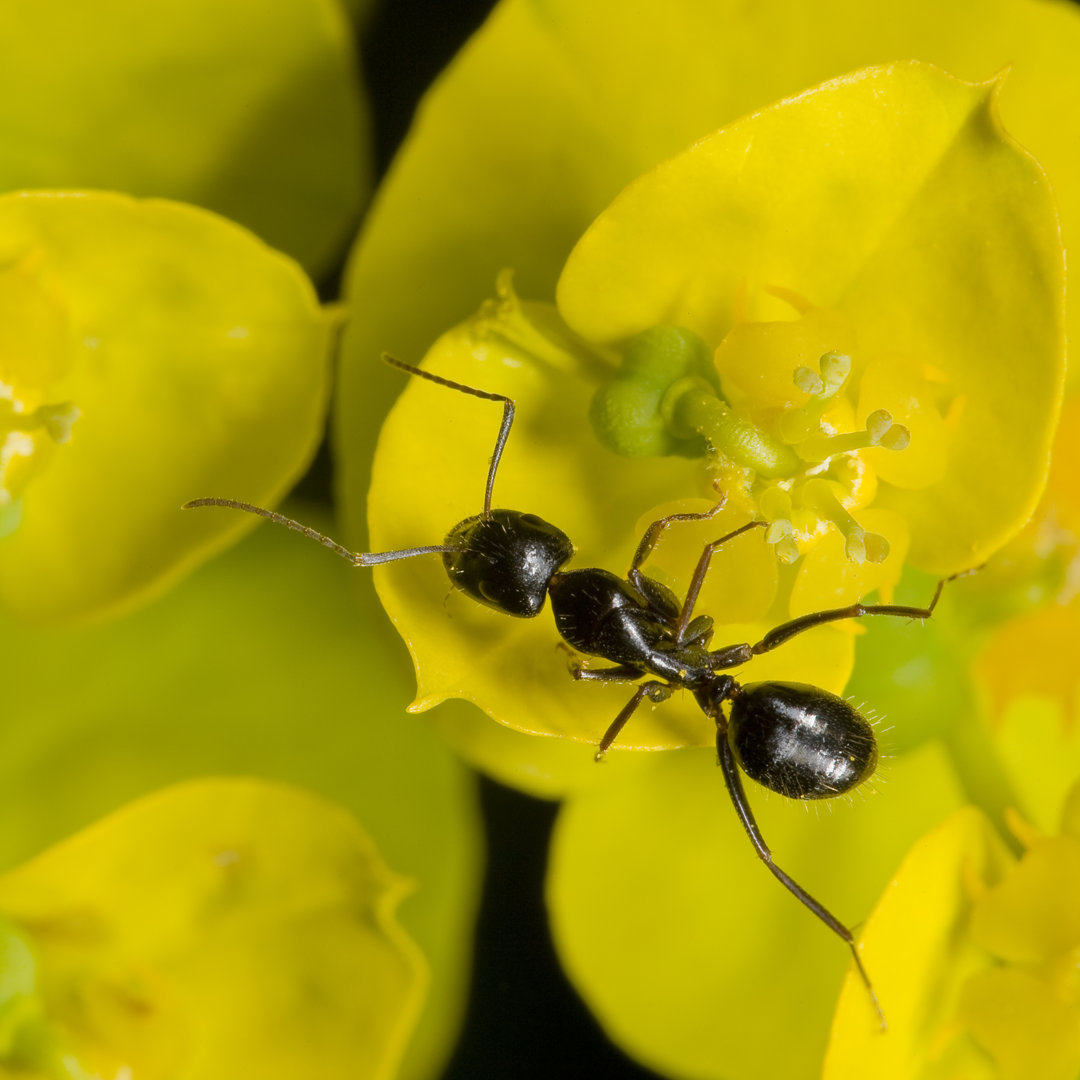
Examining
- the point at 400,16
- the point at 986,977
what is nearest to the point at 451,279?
the point at 400,16

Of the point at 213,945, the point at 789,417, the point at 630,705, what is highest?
the point at 789,417

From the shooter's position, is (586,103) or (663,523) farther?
(586,103)

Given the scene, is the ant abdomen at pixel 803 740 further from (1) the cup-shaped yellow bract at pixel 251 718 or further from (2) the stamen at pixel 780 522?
(1) the cup-shaped yellow bract at pixel 251 718

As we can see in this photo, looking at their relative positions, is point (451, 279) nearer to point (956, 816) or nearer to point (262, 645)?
point (262, 645)

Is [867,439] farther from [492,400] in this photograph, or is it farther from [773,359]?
[492,400]

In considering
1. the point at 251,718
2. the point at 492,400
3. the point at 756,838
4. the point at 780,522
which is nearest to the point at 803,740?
the point at 756,838

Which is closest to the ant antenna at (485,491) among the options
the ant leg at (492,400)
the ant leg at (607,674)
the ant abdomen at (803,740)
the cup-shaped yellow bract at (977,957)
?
the ant leg at (492,400)
